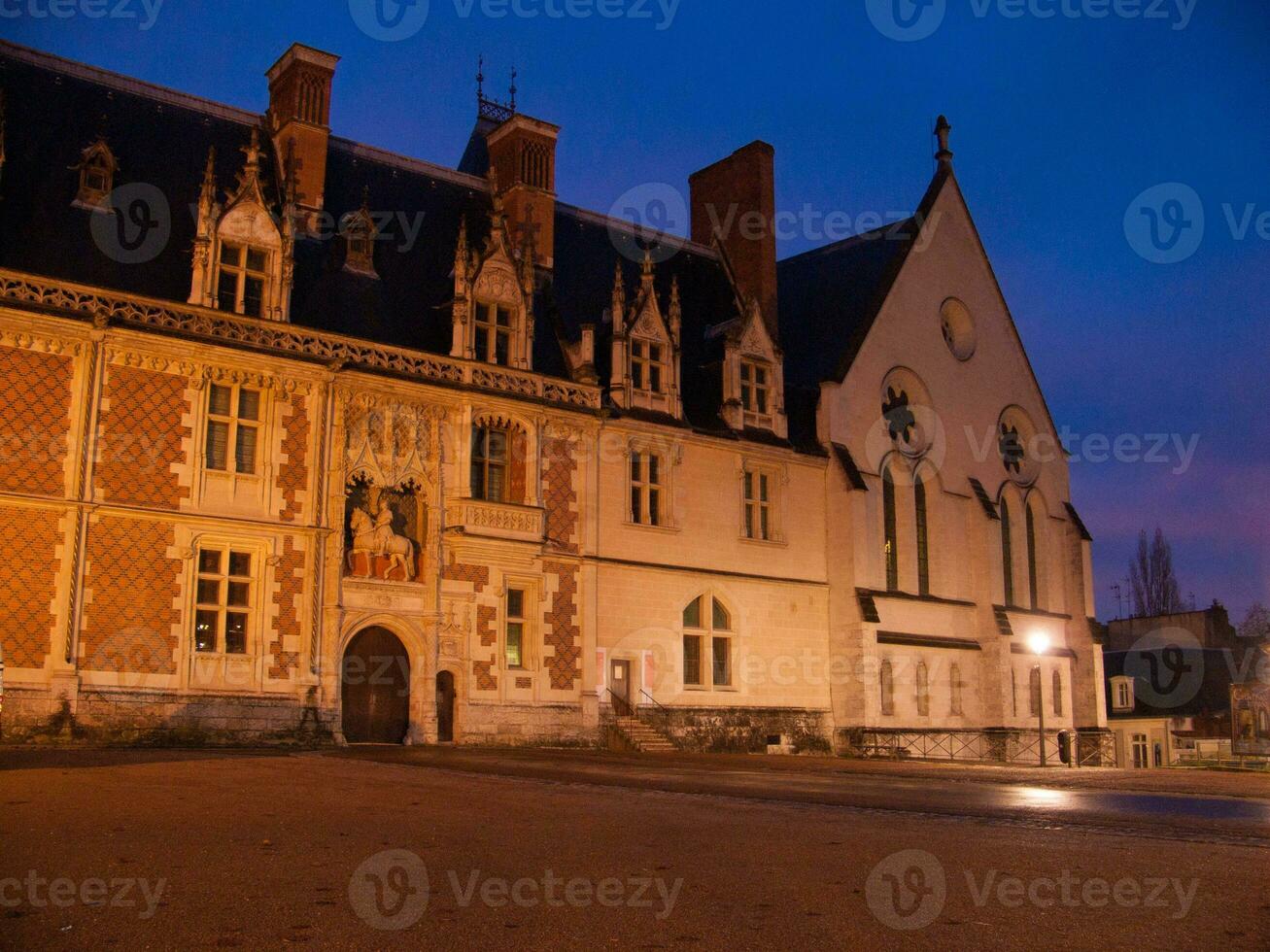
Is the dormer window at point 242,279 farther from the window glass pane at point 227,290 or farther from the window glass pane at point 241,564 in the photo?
the window glass pane at point 241,564

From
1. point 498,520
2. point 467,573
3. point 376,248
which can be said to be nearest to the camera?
point 467,573

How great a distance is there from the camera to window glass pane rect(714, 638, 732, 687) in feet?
114

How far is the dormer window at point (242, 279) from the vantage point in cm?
2794

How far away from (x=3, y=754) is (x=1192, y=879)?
688 inches

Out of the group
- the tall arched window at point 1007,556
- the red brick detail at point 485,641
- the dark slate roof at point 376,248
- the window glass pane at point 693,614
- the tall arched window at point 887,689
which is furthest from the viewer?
the tall arched window at point 1007,556

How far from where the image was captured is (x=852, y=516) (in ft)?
122

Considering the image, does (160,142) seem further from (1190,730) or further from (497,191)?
(1190,730)

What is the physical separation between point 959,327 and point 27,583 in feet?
99.7

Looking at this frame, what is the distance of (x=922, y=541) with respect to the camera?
40.7 meters

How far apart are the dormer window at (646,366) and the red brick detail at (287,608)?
34.8ft

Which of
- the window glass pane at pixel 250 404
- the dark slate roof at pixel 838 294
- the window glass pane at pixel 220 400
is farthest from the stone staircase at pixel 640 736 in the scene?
the dark slate roof at pixel 838 294

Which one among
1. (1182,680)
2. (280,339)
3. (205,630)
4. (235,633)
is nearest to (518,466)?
Answer: (280,339)

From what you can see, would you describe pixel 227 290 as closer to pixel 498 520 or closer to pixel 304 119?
pixel 304 119

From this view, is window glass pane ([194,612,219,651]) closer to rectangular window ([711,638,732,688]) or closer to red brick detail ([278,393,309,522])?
red brick detail ([278,393,309,522])
